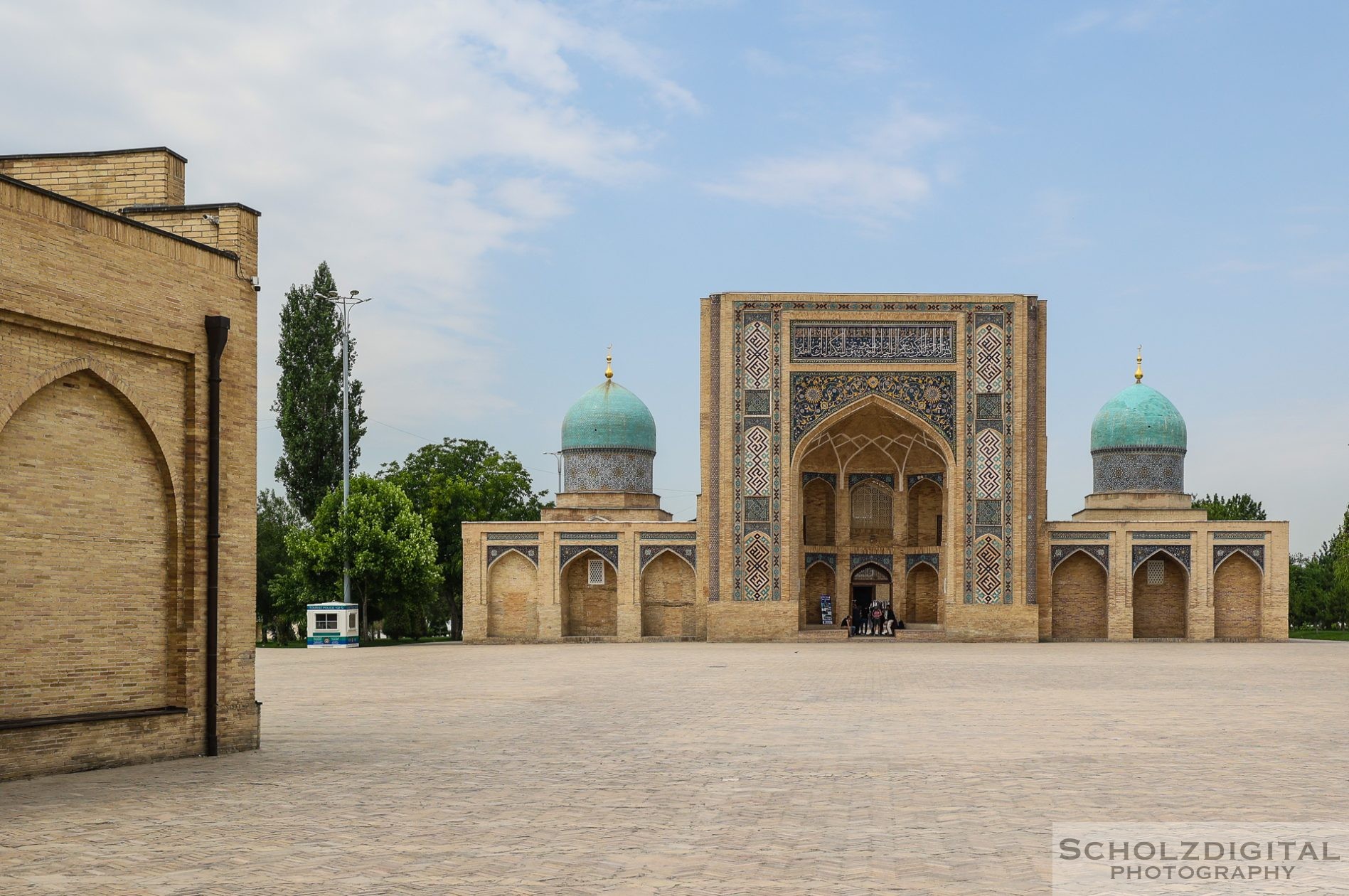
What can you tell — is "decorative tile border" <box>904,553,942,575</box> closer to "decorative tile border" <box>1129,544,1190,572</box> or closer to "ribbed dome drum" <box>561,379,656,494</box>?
"decorative tile border" <box>1129,544,1190,572</box>

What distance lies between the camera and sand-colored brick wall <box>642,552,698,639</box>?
3541 centimetres

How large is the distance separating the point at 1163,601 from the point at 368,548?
20059 mm

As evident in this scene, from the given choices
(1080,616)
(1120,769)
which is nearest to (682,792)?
(1120,769)

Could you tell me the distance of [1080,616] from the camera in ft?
116

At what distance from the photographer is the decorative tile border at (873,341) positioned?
112 feet

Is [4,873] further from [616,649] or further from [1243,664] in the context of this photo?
[616,649]

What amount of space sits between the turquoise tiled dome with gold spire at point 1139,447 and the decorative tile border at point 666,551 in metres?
12.8

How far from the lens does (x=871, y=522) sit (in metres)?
37.8

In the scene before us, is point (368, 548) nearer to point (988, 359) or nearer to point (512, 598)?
point (512, 598)

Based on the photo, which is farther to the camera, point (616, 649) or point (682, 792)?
point (616, 649)

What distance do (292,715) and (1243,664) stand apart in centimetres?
1673

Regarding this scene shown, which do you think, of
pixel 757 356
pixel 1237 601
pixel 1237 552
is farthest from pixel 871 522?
pixel 1237 601

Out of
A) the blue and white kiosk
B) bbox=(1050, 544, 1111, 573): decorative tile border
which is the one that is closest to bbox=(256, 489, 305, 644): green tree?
the blue and white kiosk

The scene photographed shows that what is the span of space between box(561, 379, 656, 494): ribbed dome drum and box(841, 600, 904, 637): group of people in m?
8.05
